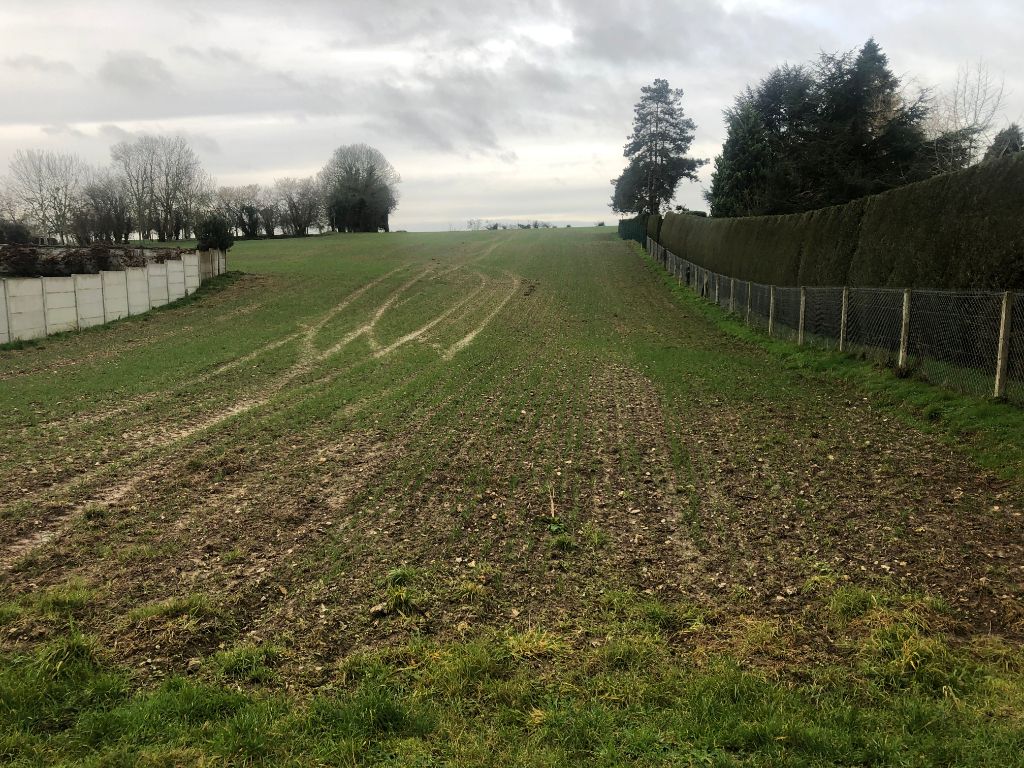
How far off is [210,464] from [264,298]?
22.2 m

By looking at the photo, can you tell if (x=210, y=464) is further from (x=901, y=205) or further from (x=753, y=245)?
(x=753, y=245)

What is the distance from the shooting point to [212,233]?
109 feet

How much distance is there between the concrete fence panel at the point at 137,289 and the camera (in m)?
24.6

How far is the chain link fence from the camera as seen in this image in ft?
30.8

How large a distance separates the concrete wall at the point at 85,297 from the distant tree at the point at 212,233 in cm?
343

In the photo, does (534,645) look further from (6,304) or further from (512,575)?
(6,304)

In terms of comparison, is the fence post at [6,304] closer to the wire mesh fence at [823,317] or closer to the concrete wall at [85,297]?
the concrete wall at [85,297]

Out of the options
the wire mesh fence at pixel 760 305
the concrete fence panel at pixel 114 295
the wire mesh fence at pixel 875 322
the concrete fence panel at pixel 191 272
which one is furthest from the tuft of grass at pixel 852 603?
the concrete fence panel at pixel 191 272

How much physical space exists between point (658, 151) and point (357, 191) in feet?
129

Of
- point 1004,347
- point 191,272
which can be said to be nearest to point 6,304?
point 191,272

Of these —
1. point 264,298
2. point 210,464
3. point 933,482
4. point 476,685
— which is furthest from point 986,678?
point 264,298

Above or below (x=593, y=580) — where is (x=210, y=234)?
above

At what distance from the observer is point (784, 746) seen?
11.4 ft

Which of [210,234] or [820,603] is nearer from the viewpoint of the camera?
[820,603]
